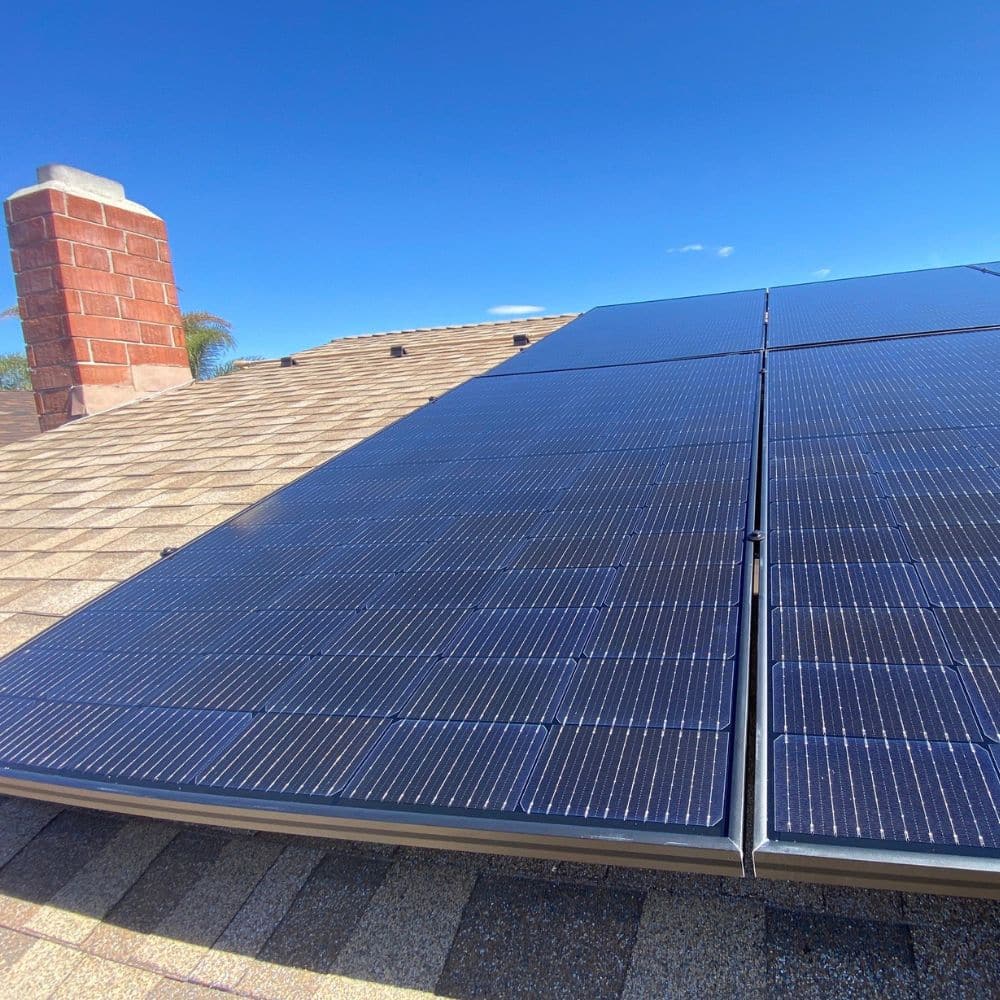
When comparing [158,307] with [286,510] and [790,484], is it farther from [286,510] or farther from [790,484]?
[790,484]

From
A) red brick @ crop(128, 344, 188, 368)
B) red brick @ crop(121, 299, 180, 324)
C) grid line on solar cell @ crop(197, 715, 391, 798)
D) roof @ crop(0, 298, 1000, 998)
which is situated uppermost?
red brick @ crop(121, 299, 180, 324)

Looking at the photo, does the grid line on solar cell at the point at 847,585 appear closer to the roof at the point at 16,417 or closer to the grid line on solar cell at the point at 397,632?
the grid line on solar cell at the point at 397,632

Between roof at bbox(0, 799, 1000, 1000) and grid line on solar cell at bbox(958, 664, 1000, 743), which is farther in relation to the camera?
roof at bbox(0, 799, 1000, 1000)

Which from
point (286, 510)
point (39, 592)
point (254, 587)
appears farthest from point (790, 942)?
point (39, 592)

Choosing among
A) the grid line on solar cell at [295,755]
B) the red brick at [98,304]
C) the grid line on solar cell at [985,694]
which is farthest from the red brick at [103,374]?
the grid line on solar cell at [985,694]

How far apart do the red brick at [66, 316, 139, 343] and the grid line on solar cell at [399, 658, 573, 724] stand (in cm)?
1094

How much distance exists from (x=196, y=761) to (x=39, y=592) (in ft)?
11.6

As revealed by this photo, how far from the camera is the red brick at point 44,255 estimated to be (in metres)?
10.7

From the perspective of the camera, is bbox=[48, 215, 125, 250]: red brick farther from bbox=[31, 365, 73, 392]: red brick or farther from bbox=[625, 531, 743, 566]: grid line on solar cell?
bbox=[625, 531, 743, 566]: grid line on solar cell

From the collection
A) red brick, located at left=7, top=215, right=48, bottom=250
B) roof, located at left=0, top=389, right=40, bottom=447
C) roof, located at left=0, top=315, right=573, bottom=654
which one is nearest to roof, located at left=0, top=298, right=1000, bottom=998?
roof, located at left=0, top=315, right=573, bottom=654

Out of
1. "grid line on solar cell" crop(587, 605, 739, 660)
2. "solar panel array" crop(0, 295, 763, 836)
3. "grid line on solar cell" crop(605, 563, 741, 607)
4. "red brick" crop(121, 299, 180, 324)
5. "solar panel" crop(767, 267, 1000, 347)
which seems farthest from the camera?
"red brick" crop(121, 299, 180, 324)

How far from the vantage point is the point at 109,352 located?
11609 mm

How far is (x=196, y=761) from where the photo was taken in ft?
7.66

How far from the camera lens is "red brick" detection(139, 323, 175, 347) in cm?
1228
